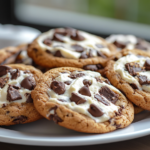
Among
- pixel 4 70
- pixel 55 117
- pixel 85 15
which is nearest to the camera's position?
pixel 55 117

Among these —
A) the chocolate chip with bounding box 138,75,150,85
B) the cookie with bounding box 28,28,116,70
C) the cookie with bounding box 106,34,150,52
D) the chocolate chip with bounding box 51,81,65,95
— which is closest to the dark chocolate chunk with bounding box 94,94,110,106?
the chocolate chip with bounding box 51,81,65,95

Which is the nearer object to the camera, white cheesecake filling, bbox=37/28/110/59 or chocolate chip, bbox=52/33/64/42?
white cheesecake filling, bbox=37/28/110/59

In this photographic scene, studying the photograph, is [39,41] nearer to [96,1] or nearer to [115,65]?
[115,65]

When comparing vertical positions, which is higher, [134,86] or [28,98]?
[134,86]

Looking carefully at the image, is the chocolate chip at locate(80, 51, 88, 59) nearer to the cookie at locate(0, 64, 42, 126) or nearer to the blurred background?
the cookie at locate(0, 64, 42, 126)

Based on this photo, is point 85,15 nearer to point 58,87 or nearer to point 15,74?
point 15,74

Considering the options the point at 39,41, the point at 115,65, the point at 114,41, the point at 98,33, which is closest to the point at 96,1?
the point at 98,33

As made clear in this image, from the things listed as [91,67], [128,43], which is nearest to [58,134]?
[91,67]
